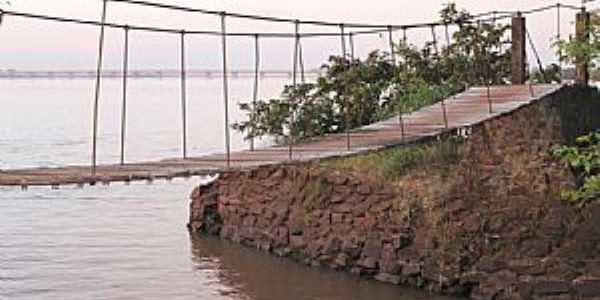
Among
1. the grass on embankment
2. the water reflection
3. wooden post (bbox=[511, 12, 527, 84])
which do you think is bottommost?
the water reflection

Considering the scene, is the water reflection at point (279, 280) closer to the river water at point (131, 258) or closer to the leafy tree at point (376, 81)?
the river water at point (131, 258)

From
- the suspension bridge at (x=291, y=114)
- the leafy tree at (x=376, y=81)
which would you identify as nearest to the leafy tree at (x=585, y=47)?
the suspension bridge at (x=291, y=114)

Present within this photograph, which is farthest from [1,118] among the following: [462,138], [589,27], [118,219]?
[589,27]

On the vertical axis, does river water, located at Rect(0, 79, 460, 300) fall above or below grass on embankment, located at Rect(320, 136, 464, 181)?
below

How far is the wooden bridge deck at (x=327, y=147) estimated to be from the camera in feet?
25.3

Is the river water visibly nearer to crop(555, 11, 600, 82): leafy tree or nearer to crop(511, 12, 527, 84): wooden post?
crop(511, 12, 527, 84): wooden post

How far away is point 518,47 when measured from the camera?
13.3 metres

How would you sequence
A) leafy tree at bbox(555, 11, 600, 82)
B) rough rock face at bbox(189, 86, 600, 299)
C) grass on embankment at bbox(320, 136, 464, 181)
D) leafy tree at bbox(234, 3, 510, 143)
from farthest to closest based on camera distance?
leafy tree at bbox(234, 3, 510, 143) < grass on embankment at bbox(320, 136, 464, 181) < rough rock face at bbox(189, 86, 600, 299) < leafy tree at bbox(555, 11, 600, 82)

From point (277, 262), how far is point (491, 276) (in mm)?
3012

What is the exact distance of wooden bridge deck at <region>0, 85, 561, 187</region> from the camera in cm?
771

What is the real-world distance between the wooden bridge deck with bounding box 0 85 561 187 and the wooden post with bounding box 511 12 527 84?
330 millimetres

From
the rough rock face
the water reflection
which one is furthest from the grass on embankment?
the water reflection

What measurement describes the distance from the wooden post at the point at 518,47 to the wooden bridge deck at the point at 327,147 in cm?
33

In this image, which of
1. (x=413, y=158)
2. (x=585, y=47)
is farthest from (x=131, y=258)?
(x=585, y=47)
